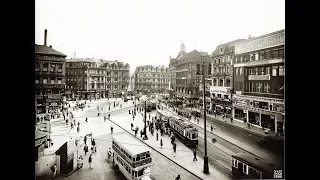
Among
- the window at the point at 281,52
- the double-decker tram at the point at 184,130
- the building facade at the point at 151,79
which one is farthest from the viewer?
the building facade at the point at 151,79

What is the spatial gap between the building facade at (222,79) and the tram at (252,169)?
1.30m

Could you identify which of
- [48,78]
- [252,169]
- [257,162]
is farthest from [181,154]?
[48,78]

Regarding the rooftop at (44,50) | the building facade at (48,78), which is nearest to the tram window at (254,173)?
the building facade at (48,78)

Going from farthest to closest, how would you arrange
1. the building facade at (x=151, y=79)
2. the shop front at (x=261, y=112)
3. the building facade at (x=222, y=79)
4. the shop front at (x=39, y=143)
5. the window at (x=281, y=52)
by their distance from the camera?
the building facade at (x=151, y=79) < the building facade at (x=222, y=79) < the shop front at (x=261, y=112) < the window at (x=281, y=52) < the shop front at (x=39, y=143)

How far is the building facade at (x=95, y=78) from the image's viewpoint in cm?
521

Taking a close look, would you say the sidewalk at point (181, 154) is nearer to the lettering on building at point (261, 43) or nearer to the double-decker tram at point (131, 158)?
the double-decker tram at point (131, 158)

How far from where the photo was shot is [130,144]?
4801 mm

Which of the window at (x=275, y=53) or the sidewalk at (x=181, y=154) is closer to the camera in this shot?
the sidewalk at (x=181, y=154)

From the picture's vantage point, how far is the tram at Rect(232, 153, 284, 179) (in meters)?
4.71

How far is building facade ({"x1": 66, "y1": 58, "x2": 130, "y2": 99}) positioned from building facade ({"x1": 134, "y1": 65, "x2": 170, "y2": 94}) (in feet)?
1.10

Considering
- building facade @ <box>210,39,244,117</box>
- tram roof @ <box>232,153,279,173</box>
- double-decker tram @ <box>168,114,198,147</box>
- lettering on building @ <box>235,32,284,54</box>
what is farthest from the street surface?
lettering on building @ <box>235,32,284,54</box>

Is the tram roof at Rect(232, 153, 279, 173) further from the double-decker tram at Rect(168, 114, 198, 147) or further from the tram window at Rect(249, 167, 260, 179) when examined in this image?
the double-decker tram at Rect(168, 114, 198, 147)

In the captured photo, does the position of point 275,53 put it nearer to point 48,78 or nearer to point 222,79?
point 222,79

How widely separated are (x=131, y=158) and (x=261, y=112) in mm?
3534
